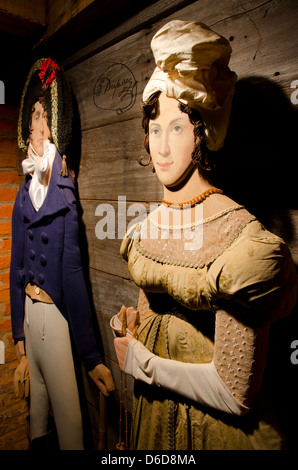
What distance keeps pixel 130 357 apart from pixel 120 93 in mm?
946

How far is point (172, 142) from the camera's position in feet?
2.68

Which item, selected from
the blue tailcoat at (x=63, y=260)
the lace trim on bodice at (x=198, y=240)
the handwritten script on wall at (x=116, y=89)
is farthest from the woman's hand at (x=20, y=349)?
the handwritten script on wall at (x=116, y=89)

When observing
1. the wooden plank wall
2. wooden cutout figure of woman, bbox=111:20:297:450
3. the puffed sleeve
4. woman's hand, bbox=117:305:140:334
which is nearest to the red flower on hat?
the wooden plank wall

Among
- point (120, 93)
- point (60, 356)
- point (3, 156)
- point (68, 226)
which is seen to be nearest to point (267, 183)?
point (120, 93)

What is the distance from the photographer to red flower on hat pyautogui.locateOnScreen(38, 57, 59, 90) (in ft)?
4.62

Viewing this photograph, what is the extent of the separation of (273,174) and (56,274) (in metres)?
0.94

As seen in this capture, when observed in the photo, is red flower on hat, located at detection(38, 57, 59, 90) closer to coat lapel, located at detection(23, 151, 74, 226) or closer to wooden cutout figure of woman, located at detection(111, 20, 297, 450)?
coat lapel, located at detection(23, 151, 74, 226)

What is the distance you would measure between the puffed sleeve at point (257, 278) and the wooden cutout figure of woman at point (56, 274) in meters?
0.85

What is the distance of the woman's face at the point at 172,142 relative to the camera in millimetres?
803

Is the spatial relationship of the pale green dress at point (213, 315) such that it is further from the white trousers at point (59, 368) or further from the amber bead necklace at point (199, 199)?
A: the white trousers at point (59, 368)

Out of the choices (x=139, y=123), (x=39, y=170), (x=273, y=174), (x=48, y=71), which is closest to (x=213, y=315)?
(x=273, y=174)

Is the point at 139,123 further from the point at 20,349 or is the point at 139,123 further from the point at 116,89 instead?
the point at 20,349

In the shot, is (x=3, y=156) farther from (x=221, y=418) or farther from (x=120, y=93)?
(x=221, y=418)

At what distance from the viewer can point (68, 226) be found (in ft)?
4.58
